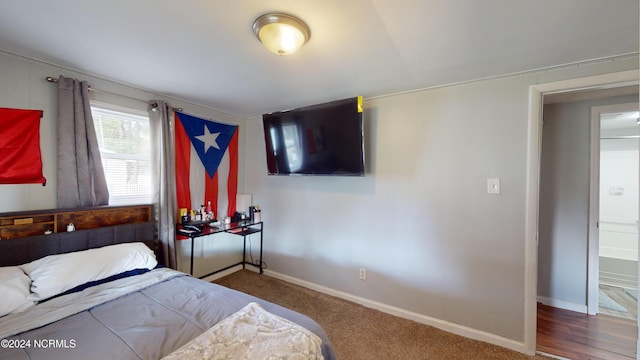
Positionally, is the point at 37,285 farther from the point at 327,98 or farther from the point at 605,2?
the point at 605,2

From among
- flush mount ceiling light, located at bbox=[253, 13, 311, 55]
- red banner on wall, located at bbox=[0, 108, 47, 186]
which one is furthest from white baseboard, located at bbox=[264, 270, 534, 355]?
red banner on wall, located at bbox=[0, 108, 47, 186]

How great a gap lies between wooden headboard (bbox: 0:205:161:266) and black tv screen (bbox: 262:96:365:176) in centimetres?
151

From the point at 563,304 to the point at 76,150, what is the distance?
5.06 m

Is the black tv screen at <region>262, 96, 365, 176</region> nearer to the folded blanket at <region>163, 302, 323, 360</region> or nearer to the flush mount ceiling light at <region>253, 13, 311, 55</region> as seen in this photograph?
the flush mount ceiling light at <region>253, 13, 311, 55</region>

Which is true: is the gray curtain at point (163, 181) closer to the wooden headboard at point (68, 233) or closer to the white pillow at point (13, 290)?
the wooden headboard at point (68, 233)

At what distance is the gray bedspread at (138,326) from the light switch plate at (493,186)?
5.87 feet

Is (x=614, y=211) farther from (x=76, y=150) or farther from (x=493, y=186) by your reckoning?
(x=76, y=150)

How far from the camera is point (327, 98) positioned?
8.85 feet

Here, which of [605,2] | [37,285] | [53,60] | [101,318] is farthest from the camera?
[53,60]

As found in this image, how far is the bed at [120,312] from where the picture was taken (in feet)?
3.65

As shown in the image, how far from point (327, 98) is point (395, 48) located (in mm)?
1154

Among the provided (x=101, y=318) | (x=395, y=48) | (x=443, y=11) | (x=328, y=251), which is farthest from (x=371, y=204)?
(x=101, y=318)

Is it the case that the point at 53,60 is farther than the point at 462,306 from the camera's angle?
No

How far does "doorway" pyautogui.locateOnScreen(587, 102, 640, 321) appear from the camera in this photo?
8.31ft
